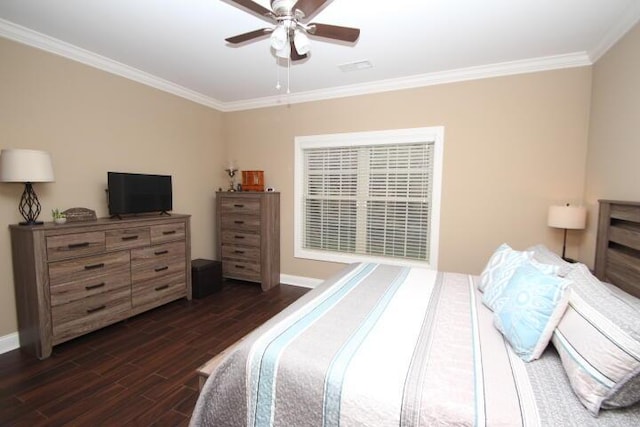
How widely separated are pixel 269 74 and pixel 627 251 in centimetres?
→ 347

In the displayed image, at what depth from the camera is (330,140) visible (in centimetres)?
377

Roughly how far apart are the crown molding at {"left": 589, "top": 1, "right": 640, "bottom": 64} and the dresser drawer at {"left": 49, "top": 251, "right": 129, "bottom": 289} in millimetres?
4514

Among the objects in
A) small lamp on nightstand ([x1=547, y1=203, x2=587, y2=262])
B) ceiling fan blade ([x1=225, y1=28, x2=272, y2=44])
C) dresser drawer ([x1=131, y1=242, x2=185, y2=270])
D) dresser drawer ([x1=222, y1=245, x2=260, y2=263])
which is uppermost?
ceiling fan blade ([x1=225, y1=28, x2=272, y2=44])

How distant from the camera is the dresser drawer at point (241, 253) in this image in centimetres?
388

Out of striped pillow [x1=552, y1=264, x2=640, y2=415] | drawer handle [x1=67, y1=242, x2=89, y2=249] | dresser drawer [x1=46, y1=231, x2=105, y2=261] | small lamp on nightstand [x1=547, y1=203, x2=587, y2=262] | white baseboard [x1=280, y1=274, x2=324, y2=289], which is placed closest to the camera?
striped pillow [x1=552, y1=264, x2=640, y2=415]

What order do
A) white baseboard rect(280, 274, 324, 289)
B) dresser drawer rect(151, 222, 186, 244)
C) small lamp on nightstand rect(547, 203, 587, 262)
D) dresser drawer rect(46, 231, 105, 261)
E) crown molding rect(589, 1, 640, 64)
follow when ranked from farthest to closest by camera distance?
white baseboard rect(280, 274, 324, 289), dresser drawer rect(151, 222, 186, 244), small lamp on nightstand rect(547, 203, 587, 262), dresser drawer rect(46, 231, 105, 261), crown molding rect(589, 1, 640, 64)

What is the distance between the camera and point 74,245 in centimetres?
238

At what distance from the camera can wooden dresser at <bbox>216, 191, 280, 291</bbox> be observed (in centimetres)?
381

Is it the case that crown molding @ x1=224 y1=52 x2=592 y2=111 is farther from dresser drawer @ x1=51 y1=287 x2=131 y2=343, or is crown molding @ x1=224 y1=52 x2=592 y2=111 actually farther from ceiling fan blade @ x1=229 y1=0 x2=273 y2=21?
dresser drawer @ x1=51 y1=287 x2=131 y2=343

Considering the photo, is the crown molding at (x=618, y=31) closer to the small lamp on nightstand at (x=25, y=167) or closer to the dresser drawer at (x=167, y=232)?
the dresser drawer at (x=167, y=232)

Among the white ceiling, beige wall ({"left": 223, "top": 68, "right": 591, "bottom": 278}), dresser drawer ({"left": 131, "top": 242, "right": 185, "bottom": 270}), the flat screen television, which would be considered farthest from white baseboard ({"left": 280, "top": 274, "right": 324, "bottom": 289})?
the white ceiling

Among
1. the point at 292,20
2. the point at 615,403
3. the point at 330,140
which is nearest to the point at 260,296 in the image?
the point at 330,140

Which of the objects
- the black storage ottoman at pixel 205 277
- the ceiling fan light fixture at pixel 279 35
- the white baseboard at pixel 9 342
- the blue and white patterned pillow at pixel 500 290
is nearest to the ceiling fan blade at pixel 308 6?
the ceiling fan light fixture at pixel 279 35

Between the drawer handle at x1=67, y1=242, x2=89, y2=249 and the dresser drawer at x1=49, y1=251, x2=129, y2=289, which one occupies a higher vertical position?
the drawer handle at x1=67, y1=242, x2=89, y2=249
